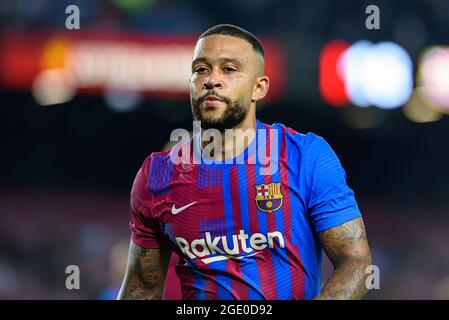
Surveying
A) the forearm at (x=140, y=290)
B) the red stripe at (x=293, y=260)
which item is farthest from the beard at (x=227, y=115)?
the forearm at (x=140, y=290)

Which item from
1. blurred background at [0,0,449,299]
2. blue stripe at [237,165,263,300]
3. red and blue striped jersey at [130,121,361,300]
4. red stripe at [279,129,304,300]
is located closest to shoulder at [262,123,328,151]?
red and blue striped jersey at [130,121,361,300]

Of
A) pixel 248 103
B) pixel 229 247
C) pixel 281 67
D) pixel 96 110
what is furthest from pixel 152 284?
pixel 96 110

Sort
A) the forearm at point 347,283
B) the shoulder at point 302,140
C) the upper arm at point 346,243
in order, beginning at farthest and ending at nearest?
the shoulder at point 302,140
the upper arm at point 346,243
the forearm at point 347,283

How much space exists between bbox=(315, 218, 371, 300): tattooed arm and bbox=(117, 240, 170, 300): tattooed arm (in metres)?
0.94

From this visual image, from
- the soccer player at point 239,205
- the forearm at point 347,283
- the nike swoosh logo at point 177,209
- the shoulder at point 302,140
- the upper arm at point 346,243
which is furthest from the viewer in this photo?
the nike swoosh logo at point 177,209

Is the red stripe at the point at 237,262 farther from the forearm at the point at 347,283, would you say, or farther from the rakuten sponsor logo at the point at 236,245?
the forearm at the point at 347,283

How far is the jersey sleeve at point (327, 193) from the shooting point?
3.98 m

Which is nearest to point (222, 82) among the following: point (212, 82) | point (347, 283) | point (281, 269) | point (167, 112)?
point (212, 82)

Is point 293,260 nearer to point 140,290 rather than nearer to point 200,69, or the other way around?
point 140,290

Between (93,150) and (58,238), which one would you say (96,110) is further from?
(58,238)

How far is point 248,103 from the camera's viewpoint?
4.34 metres

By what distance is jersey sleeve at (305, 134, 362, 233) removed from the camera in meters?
3.98

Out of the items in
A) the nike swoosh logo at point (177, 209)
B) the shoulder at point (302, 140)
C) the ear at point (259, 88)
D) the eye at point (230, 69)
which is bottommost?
the nike swoosh logo at point (177, 209)

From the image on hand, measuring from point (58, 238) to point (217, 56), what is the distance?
1166 cm
